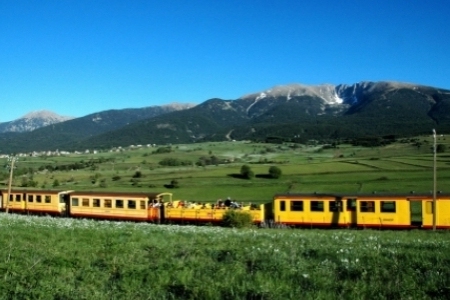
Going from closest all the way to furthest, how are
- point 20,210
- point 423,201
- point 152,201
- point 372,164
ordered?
point 423,201 → point 152,201 → point 20,210 → point 372,164

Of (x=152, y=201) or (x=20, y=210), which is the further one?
(x=20, y=210)

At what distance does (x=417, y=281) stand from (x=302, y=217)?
75.7ft

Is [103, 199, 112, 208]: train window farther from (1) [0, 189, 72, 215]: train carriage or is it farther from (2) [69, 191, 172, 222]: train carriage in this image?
(1) [0, 189, 72, 215]: train carriage

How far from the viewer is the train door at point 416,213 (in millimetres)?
30347

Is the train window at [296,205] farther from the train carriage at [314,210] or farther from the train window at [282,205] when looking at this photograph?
the train window at [282,205]

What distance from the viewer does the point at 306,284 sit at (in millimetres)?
8891

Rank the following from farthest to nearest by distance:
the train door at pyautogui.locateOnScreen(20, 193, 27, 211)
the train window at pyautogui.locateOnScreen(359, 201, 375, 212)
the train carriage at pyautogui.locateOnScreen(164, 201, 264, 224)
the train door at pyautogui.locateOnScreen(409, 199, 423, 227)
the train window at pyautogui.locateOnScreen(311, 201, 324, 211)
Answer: the train door at pyautogui.locateOnScreen(20, 193, 27, 211) → the train carriage at pyautogui.locateOnScreen(164, 201, 264, 224) → the train window at pyautogui.locateOnScreen(311, 201, 324, 211) → the train door at pyautogui.locateOnScreen(409, 199, 423, 227) → the train window at pyautogui.locateOnScreen(359, 201, 375, 212)

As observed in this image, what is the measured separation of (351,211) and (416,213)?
→ 6.40 m

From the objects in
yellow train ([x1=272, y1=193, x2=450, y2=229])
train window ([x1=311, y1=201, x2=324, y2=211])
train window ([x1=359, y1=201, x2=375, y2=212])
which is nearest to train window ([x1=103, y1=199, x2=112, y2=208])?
yellow train ([x1=272, y1=193, x2=450, y2=229])

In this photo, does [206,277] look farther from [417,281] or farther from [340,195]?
[340,195]

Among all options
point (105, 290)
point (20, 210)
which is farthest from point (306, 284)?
point (20, 210)

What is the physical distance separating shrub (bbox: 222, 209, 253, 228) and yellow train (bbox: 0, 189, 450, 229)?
0.76m

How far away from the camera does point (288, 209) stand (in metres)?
32.3

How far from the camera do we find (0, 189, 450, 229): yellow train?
Result: 97.0ft
